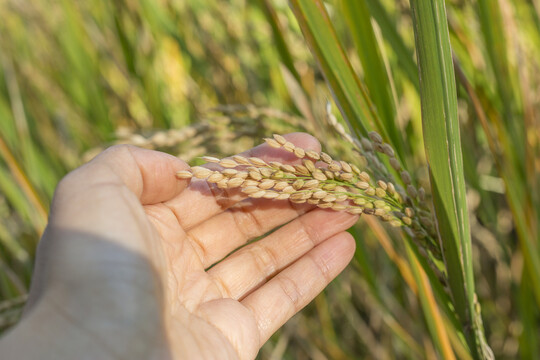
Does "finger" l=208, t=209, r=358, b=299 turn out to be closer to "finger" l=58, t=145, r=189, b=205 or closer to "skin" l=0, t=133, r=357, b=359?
"skin" l=0, t=133, r=357, b=359

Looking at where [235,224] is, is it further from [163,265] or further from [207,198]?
[163,265]

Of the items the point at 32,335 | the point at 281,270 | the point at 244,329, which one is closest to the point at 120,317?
the point at 32,335

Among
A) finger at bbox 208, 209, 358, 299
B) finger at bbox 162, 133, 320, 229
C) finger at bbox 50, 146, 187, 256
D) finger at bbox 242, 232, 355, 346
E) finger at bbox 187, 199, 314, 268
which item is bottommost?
finger at bbox 242, 232, 355, 346

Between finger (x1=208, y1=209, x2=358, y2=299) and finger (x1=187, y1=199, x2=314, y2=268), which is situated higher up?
finger (x1=187, y1=199, x2=314, y2=268)

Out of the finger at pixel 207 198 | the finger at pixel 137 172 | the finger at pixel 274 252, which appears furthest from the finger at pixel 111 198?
the finger at pixel 274 252

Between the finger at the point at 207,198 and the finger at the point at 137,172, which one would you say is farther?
the finger at the point at 207,198

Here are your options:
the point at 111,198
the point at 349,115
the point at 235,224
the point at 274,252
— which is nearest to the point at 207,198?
the point at 235,224

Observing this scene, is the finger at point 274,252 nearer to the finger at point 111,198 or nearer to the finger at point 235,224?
the finger at point 235,224

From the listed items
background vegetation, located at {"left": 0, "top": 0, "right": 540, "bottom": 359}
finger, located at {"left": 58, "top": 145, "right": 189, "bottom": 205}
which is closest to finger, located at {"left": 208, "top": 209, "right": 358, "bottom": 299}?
background vegetation, located at {"left": 0, "top": 0, "right": 540, "bottom": 359}
